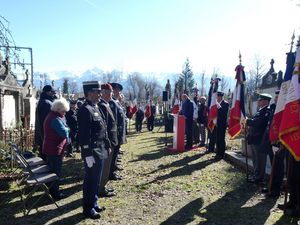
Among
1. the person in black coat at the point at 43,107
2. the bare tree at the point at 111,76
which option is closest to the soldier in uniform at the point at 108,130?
the person in black coat at the point at 43,107

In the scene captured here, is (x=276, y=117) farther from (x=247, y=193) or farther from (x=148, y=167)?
(x=148, y=167)

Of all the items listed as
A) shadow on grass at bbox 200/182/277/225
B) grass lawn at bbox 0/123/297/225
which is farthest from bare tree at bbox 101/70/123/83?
shadow on grass at bbox 200/182/277/225

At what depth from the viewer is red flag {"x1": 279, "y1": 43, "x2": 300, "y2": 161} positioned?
18.7ft

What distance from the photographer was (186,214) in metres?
6.38

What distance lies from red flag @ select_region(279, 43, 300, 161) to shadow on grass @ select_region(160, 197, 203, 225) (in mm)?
2026

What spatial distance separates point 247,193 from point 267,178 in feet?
3.28

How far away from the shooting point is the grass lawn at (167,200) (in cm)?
611

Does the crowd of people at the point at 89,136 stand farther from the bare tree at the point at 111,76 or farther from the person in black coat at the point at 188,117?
the bare tree at the point at 111,76

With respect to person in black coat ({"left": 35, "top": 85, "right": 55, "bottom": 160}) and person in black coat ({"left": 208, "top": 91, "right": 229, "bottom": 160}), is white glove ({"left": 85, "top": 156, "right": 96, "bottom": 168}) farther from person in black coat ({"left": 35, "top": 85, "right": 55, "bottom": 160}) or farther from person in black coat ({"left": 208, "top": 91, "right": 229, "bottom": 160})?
person in black coat ({"left": 208, "top": 91, "right": 229, "bottom": 160})

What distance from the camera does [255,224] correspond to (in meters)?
5.85

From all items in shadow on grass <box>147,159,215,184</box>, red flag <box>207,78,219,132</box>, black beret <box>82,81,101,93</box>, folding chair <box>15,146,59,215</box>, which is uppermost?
black beret <box>82,81,101,93</box>

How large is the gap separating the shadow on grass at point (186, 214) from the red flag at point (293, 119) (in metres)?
2.03

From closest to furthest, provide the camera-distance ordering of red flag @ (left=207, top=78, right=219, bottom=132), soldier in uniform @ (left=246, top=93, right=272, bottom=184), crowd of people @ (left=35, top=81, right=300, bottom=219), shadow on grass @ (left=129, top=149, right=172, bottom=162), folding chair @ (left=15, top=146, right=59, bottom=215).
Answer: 1. crowd of people @ (left=35, top=81, right=300, bottom=219)
2. folding chair @ (left=15, top=146, right=59, bottom=215)
3. soldier in uniform @ (left=246, top=93, right=272, bottom=184)
4. red flag @ (left=207, top=78, right=219, bottom=132)
5. shadow on grass @ (left=129, top=149, right=172, bottom=162)

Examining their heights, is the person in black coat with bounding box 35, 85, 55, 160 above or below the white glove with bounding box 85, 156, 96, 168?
above
